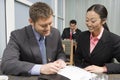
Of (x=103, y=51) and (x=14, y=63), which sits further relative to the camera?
(x=103, y=51)

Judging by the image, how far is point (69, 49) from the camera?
4465 millimetres

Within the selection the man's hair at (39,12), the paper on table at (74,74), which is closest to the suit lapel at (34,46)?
the man's hair at (39,12)

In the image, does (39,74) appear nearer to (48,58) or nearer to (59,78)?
(59,78)

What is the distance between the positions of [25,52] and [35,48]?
7cm

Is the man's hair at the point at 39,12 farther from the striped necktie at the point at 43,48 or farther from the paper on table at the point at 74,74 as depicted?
the paper on table at the point at 74,74

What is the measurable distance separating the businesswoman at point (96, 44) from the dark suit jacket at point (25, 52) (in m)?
0.24

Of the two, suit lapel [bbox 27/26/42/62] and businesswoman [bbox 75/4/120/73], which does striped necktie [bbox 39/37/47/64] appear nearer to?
suit lapel [bbox 27/26/42/62]

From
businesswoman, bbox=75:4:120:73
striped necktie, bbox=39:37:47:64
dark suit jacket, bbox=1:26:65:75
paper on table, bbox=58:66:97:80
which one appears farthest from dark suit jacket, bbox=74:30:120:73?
paper on table, bbox=58:66:97:80

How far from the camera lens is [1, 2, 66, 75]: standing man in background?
4.19 ft

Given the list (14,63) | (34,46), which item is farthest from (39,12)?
(14,63)

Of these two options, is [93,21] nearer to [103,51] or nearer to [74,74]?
[103,51]

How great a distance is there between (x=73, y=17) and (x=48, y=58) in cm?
639

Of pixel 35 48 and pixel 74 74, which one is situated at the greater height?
pixel 35 48

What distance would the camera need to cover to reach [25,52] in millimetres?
1442
